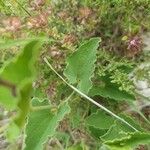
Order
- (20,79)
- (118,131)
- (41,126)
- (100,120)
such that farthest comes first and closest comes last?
(100,120)
(118,131)
(41,126)
(20,79)

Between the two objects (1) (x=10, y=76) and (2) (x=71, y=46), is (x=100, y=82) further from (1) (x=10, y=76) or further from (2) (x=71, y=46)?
(1) (x=10, y=76)

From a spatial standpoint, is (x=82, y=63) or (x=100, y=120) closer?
(x=82, y=63)

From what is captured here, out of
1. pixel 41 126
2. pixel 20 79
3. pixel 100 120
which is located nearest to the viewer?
pixel 20 79

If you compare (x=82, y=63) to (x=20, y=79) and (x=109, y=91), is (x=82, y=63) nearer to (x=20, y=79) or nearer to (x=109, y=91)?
(x=109, y=91)

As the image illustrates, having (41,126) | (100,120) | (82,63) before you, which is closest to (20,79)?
(41,126)

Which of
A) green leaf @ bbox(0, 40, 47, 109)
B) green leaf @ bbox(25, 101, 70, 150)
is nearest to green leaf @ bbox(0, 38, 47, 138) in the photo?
green leaf @ bbox(0, 40, 47, 109)

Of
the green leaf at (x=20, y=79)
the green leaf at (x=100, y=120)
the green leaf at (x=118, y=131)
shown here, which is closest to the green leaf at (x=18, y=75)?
the green leaf at (x=20, y=79)
